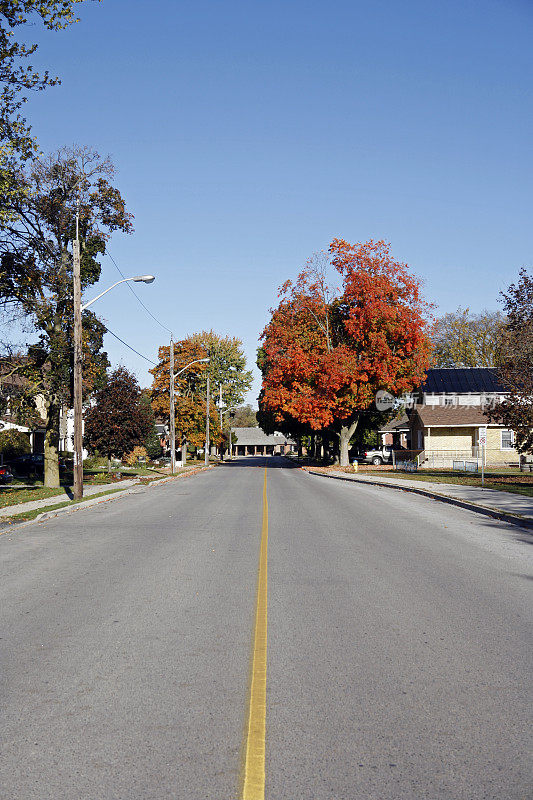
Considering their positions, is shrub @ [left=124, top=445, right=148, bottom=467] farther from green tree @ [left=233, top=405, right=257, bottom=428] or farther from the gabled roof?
green tree @ [left=233, top=405, right=257, bottom=428]

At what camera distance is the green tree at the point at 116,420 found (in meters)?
35.0

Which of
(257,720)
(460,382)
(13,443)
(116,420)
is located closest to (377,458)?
(460,382)

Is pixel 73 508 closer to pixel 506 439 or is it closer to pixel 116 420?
pixel 116 420

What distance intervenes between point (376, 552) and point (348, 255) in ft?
128

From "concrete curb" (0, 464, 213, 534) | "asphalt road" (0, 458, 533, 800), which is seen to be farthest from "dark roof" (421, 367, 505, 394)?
"asphalt road" (0, 458, 533, 800)

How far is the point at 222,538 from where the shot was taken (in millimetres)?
13742

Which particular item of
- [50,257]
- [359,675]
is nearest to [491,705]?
[359,675]

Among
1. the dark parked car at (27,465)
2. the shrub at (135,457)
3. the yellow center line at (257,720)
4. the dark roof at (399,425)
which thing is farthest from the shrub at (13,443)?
the yellow center line at (257,720)

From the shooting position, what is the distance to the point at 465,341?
85.8 meters

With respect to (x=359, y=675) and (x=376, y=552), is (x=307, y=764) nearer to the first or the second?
(x=359, y=675)

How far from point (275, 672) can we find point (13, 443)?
4817cm

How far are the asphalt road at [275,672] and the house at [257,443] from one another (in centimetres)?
13974

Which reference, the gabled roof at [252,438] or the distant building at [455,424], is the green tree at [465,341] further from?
the gabled roof at [252,438]

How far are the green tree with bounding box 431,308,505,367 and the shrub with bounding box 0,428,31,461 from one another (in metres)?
47.7
